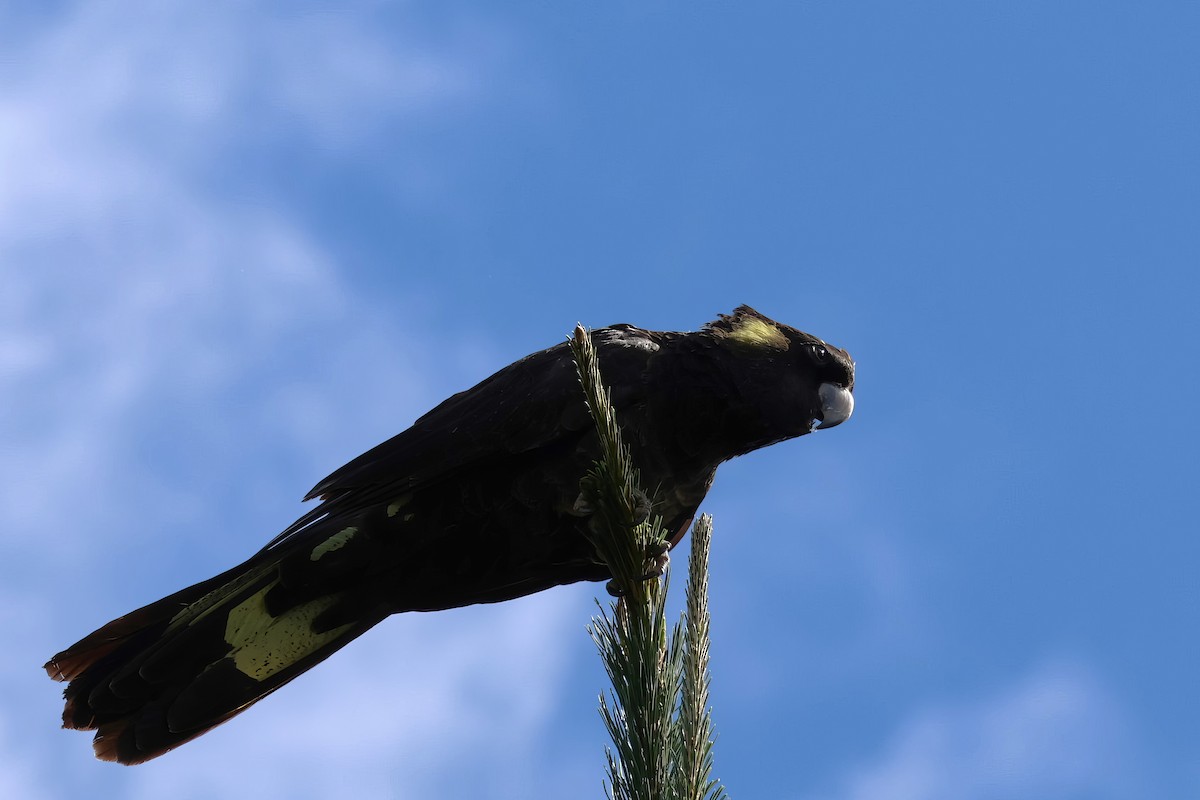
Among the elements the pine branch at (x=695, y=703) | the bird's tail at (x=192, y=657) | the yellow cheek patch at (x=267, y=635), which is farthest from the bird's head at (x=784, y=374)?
the yellow cheek patch at (x=267, y=635)

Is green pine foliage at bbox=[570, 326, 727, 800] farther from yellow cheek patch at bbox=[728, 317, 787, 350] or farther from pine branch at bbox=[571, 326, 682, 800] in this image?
yellow cheek patch at bbox=[728, 317, 787, 350]

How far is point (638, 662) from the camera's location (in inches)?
133

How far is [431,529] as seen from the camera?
582 cm

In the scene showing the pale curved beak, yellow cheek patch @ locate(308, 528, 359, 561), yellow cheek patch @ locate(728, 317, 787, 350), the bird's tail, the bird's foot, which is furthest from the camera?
the pale curved beak

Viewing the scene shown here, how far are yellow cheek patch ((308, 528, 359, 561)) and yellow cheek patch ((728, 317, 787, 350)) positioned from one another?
2343 mm

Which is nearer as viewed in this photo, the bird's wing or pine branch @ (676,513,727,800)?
pine branch @ (676,513,727,800)

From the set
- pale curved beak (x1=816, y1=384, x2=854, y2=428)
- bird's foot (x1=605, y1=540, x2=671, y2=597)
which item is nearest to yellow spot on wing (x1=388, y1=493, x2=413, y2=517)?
bird's foot (x1=605, y1=540, x2=671, y2=597)

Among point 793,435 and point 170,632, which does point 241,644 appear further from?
point 793,435

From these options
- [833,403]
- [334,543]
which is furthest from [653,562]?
[833,403]

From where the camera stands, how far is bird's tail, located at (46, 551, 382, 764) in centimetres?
560

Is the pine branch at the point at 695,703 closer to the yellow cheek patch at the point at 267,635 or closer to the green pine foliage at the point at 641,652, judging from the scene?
the green pine foliage at the point at 641,652

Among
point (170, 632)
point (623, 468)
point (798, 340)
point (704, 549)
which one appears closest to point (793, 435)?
point (798, 340)

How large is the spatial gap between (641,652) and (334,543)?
111 inches

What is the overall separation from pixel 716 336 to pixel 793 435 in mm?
745
